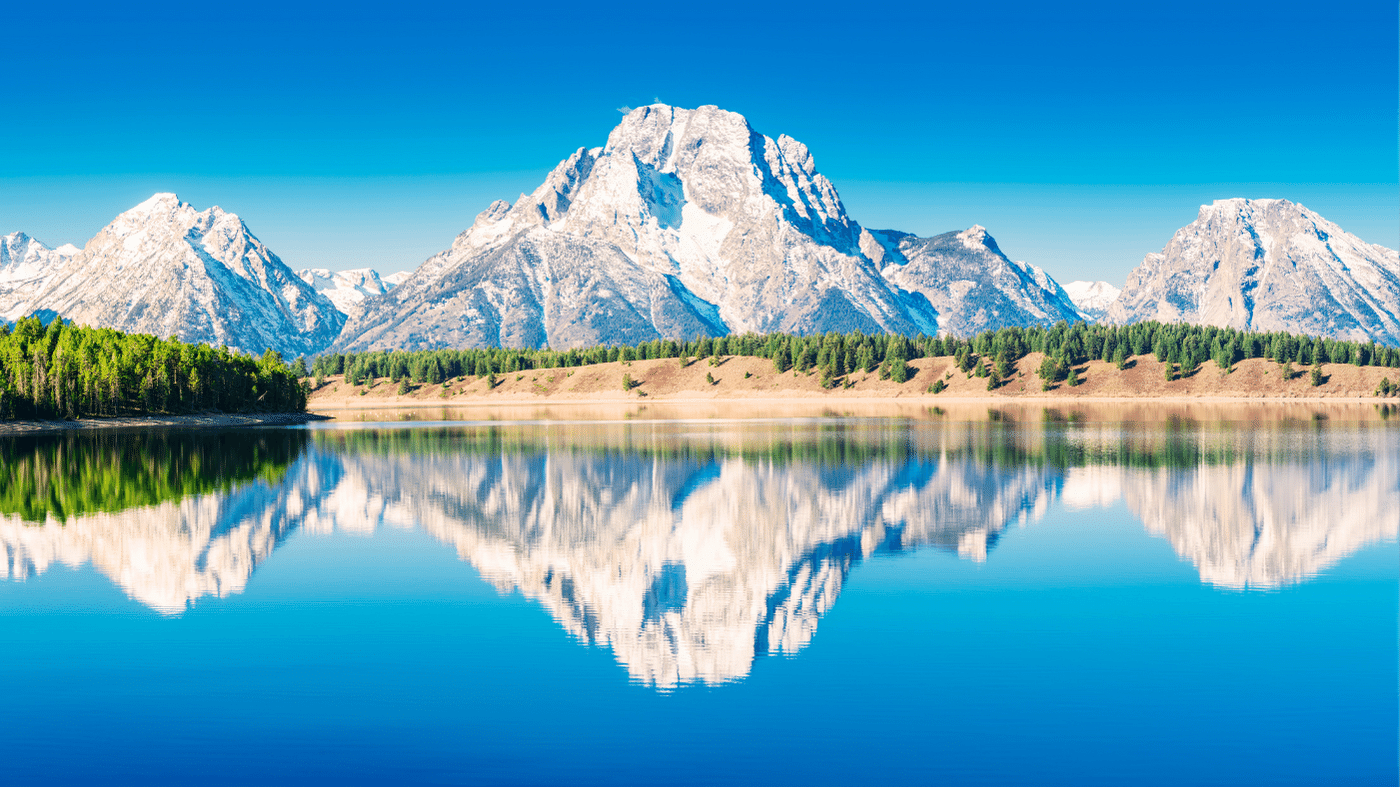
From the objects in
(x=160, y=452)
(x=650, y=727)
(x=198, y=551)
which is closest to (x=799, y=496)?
(x=198, y=551)

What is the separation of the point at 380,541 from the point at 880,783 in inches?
1133

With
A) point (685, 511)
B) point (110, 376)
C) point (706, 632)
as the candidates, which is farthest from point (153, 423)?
point (706, 632)

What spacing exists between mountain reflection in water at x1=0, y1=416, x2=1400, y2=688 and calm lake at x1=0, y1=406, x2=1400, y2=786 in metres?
0.27

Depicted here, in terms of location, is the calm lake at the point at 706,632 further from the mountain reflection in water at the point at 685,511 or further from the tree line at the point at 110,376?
the tree line at the point at 110,376

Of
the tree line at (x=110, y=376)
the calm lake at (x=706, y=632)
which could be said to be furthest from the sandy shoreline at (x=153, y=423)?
the calm lake at (x=706, y=632)

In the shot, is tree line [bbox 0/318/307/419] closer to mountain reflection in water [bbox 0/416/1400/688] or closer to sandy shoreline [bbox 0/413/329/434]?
sandy shoreline [bbox 0/413/329/434]

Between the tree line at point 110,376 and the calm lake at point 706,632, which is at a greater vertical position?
the tree line at point 110,376

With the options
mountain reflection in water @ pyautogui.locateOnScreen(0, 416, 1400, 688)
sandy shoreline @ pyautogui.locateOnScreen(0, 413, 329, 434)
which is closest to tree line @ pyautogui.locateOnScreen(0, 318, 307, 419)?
sandy shoreline @ pyautogui.locateOnScreen(0, 413, 329, 434)

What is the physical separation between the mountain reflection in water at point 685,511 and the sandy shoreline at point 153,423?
41956 millimetres

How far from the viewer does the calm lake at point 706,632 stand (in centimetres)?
1733

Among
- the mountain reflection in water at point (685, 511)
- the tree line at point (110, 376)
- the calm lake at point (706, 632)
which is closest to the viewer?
the calm lake at point (706, 632)

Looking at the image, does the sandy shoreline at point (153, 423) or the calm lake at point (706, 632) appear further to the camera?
the sandy shoreline at point (153, 423)

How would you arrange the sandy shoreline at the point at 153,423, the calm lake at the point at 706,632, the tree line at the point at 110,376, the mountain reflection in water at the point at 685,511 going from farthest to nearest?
the tree line at the point at 110,376 → the sandy shoreline at the point at 153,423 → the mountain reflection in water at the point at 685,511 → the calm lake at the point at 706,632

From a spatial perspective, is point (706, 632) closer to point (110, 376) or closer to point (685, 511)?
point (685, 511)
